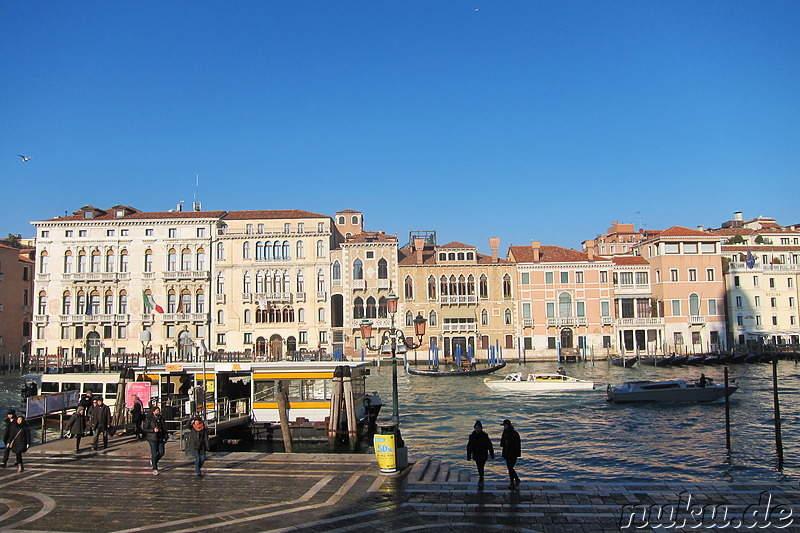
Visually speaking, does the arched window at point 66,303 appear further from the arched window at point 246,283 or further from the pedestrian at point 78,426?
the pedestrian at point 78,426

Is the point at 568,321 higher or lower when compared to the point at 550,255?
lower

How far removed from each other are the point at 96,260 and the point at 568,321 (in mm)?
34411

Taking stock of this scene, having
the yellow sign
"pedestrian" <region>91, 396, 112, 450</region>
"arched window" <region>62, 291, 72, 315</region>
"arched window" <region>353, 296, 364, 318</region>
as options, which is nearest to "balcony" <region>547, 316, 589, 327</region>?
"arched window" <region>353, 296, 364, 318</region>

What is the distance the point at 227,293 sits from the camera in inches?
1860

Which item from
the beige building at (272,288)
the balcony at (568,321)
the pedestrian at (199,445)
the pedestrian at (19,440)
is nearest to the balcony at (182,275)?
the beige building at (272,288)

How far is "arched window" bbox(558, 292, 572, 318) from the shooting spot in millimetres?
48125

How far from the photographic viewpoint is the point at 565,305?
1897 inches

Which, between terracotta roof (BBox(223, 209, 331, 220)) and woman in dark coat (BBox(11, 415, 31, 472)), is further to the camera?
terracotta roof (BBox(223, 209, 331, 220))

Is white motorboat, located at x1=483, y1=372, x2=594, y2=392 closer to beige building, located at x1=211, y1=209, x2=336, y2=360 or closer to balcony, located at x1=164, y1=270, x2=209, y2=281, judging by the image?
beige building, located at x1=211, y1=209, x2=336, y2=360

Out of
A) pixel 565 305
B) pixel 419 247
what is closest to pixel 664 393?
pixel 565 305

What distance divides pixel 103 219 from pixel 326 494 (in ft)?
142

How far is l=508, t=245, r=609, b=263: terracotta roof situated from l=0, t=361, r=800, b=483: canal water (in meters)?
16.7

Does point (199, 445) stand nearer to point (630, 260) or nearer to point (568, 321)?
point (568, 321)

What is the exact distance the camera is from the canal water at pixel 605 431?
47.0 feet
